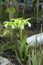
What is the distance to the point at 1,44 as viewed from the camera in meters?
2.17

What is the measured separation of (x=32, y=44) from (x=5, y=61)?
0.34 metres

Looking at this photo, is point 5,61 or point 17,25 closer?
point 5,61

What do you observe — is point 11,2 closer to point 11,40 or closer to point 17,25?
point 11,40

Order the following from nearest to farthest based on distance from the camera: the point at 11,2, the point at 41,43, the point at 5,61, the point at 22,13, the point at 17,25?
the point at 5,61 < the point at 17,25 < the point at 41,43 < the point at 22,13 < the point at 11,2

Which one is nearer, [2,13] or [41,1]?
[2,13]

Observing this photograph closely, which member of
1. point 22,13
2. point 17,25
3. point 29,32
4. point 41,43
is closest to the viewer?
point 17,25

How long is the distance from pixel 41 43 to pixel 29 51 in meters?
0.19

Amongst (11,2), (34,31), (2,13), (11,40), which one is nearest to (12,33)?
(11,40)

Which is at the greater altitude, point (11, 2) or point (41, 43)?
point (11, 2)

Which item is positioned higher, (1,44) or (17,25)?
(17,25)

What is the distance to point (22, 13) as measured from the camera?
273 cm

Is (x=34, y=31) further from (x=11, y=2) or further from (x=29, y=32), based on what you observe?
(x=11, y=2)

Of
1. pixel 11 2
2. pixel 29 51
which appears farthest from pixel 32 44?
pixel 11 2

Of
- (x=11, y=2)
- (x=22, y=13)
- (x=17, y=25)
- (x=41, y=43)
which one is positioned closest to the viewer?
(x=17, y=25)
